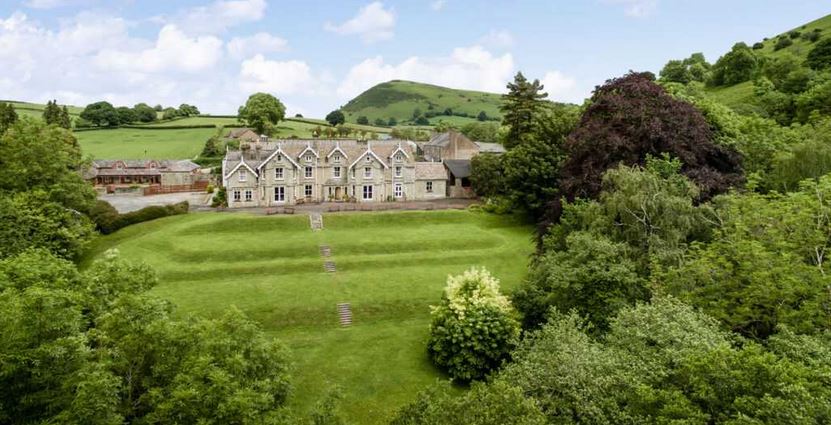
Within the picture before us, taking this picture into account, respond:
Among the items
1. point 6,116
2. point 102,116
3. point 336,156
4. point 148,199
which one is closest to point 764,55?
point 336,156

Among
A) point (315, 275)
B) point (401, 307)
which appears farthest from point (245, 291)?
point (401, 307)

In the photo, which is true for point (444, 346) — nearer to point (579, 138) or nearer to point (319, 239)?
point (579, 138)

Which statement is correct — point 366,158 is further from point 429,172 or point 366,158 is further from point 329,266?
point 329,266

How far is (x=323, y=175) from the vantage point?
229ft

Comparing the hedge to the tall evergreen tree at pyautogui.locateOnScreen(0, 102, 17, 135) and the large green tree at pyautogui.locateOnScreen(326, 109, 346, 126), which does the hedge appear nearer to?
the tall evergreen tree at pyautogui.locateOnScreen(0, 102, 17, 135)

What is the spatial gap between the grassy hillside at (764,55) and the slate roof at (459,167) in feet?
126

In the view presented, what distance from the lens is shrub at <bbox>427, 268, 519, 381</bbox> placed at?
99.5ft

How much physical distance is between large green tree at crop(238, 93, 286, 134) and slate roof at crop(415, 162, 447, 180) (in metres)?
61.0

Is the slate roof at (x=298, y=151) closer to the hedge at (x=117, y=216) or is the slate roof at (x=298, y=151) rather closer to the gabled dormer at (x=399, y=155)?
the gabled dormer at (x=399, y=155)

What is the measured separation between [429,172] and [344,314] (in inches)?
1568

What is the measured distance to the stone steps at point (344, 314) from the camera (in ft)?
121

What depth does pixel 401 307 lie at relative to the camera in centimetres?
3888

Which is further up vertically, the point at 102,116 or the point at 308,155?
the point at 102,116

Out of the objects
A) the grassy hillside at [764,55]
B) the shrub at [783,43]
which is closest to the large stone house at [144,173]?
the grassy hillside at [764,55]
